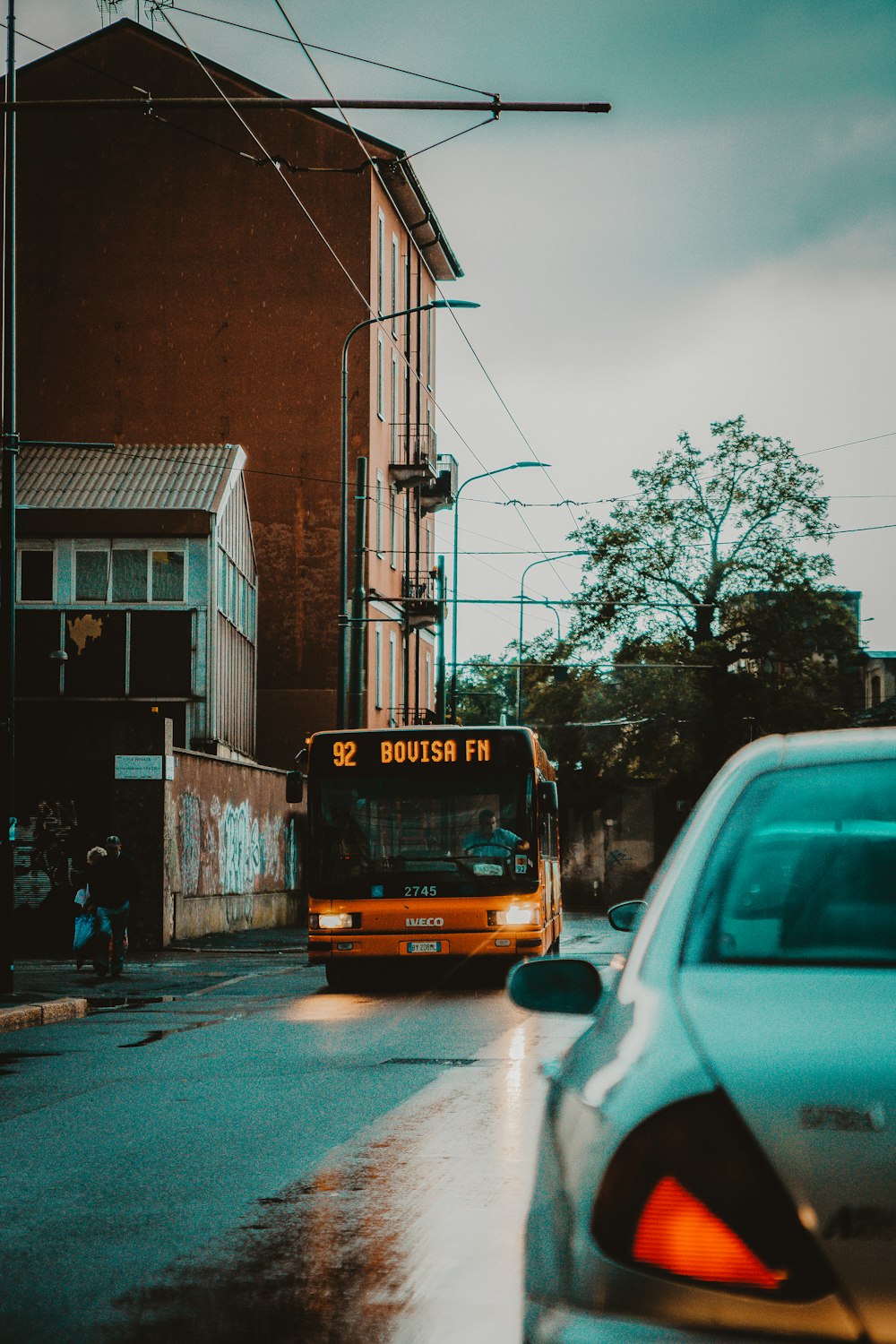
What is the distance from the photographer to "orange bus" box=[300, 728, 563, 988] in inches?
728

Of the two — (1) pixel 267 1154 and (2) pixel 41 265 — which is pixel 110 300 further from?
(1) pixel 267 1154

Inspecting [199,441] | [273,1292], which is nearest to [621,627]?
[199,441]

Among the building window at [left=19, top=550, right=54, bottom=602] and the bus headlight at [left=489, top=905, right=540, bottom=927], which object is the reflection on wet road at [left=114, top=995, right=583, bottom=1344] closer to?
the bus headlight at [left=489, top=905, right=540, bottom=927]

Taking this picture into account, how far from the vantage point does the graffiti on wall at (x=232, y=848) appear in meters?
29.2

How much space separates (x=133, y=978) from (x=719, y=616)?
35781mm

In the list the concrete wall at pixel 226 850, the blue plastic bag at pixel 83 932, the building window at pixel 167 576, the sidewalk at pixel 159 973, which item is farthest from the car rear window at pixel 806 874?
the building window at pixel 167 576

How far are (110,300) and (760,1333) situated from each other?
1731 inches

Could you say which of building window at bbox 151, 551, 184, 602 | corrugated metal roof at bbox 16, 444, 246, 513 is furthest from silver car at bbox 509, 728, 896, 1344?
corrugated metal roof at bbox 16, 444, 246, 513

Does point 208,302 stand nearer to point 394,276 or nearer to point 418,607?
point 394,276

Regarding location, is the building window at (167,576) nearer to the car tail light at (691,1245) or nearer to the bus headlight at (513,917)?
the bus headlight at (513,917)

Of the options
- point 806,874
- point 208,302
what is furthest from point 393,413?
point 806,874

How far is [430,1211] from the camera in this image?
6.73 m

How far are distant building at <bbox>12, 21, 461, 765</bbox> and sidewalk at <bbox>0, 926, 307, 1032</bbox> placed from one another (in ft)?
47.8

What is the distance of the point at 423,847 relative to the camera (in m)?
18.8
